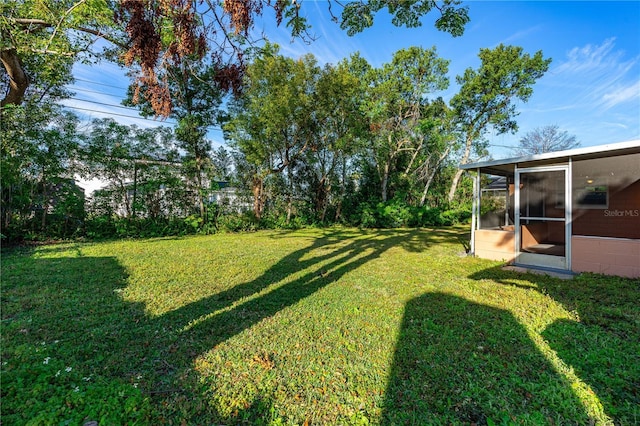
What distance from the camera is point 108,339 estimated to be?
260cm

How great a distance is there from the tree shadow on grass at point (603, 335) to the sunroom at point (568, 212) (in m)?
0.60

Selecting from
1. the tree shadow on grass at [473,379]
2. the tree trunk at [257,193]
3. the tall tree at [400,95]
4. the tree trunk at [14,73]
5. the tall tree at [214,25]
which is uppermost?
the tall tree at [400,95]

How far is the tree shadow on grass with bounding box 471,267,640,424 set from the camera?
1941mm

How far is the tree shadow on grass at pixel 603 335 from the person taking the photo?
6.37 feet

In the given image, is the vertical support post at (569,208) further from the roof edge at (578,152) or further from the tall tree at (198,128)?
the tall tree at (198,128)

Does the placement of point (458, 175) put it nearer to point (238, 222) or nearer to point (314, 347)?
point (238, 222)

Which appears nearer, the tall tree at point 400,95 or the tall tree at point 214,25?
the tall tree at point 214,25

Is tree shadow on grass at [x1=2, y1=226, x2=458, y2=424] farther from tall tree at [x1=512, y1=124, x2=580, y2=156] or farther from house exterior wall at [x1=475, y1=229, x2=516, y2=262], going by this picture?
tall tree at [x1=512, y1=124, x2=580, y2=156]

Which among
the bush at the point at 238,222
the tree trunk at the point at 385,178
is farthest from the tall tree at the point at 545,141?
the bush at the point at 238,222

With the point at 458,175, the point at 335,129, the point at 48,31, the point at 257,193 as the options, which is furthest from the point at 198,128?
the point at 458,175

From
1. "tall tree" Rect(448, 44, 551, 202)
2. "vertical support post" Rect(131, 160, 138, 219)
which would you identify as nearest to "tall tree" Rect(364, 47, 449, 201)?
"tall tree" Rect(448, 44, 551, 202)

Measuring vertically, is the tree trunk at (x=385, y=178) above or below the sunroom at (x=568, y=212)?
above

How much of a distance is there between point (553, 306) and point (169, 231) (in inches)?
384

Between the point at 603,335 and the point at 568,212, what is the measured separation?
10.7ft
